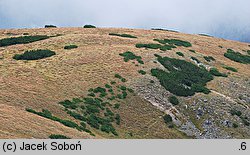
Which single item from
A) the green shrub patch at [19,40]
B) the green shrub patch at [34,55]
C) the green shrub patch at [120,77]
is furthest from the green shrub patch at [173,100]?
the green shrub patch at [19,40]

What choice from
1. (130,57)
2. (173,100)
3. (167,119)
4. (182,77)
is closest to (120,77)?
(173,100)

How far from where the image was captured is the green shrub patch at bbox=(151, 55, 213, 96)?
47.5 m

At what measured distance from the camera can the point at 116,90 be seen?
145 feet

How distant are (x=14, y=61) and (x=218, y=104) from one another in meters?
23.1

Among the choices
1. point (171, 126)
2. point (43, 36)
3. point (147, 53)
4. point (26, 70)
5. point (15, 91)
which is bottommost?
point (171, 126)

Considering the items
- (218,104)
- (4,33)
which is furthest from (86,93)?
(4,33)

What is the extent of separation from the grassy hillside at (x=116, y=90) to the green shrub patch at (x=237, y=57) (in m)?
2.34

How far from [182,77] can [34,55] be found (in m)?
17.6

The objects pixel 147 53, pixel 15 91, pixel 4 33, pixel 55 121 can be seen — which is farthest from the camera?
pixel 4 33

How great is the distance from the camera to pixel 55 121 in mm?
32406

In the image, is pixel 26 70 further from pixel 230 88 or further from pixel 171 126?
pixel 230 88

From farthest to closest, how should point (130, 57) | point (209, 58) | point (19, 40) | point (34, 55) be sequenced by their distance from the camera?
point (209, 58) < point (19, 40) < point (130, 57) < point (34, 55)

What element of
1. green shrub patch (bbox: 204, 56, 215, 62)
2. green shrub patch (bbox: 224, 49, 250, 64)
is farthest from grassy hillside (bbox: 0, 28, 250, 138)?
green shrub patch (bbox: 224, 49, 250, 64)

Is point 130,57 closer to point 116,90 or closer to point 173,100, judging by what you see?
point 116,90
